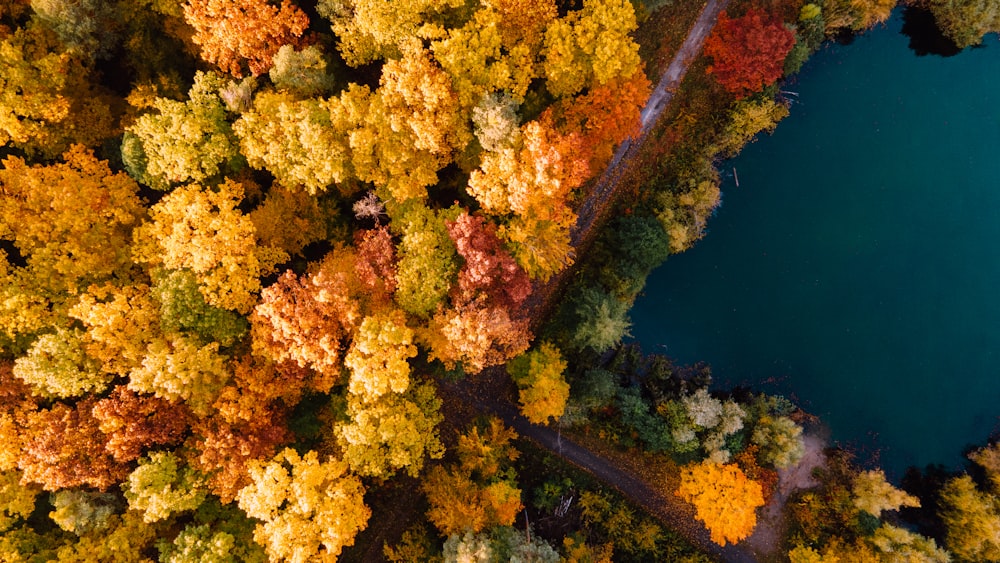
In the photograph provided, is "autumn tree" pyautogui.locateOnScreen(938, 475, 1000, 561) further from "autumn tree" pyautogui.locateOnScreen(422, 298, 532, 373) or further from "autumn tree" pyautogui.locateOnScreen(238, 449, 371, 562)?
"autumn tree" pyautogui.locateOnScreen(238, 449, 371, 562)

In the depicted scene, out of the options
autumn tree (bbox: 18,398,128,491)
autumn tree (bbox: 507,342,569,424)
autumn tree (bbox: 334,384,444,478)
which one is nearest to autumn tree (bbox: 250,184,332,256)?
autumn tree (bbox: 334,384,444,478)

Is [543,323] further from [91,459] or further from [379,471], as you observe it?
[91,459]

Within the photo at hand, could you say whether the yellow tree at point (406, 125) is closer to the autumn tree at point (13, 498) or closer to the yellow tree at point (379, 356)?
the yellow tree at point (379, 356)

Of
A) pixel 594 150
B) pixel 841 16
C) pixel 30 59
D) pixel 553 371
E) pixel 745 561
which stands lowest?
pixel 745 561

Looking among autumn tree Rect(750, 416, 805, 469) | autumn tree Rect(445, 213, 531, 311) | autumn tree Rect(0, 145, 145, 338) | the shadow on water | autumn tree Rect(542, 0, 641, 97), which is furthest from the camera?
the shadow on water

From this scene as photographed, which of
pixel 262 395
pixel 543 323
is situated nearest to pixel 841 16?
pixel 543 323

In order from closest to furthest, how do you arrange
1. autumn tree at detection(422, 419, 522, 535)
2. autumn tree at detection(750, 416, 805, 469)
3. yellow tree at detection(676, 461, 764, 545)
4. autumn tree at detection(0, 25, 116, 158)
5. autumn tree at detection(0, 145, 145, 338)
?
1. autumn tree at detection(0, 145, 145, 338)
2. autumn tree at detection(0, 25, 116, 158)
3. autumn tree at detection(422, 419, 522, 535)
4. yellow tree at detection(676, 461, 764, 545)
5. autumn tree at detection(750, 416, 805, 469)
